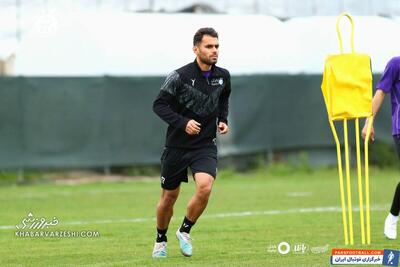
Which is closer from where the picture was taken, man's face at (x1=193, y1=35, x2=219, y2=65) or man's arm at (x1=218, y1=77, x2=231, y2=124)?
man's face at (x1=193, y1=35, x2=219, y2=65)

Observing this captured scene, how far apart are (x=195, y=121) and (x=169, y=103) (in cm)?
35

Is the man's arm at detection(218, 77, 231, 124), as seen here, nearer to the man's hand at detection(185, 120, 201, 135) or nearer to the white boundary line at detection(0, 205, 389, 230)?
the man's hand at detection(185, 120, 201, 135)

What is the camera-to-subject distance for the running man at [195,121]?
9836 mm

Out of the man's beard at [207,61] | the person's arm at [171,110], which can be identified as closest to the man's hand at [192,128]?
the person's arm at [171,110]

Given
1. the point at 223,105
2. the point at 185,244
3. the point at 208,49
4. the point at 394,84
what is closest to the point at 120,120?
the point at 394,84

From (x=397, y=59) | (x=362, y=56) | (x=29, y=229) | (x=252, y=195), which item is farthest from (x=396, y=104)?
(x=252, y=195)

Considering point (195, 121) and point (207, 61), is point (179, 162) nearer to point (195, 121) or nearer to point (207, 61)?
point (195, 121)

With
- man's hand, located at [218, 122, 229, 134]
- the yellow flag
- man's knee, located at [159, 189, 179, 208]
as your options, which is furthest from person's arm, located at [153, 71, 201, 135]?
the yellow flag

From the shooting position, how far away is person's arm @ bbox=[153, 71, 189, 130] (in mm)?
9719

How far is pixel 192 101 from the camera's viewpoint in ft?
32.5

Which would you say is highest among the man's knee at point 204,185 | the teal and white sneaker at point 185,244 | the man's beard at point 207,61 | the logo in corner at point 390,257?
the man's beard at point 207,61

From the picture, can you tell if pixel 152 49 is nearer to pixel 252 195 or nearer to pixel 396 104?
pixel 252 195

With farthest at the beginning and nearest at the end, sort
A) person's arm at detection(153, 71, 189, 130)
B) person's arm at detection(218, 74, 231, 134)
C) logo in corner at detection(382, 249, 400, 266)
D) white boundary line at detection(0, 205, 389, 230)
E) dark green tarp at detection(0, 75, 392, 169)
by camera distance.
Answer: dark green tarp at detection(0, 75, 392, 169) < white boundary line at detection(0, 205, 389, 230) < person's arm at detection(218, 74, 231, 134) < person's arm at detection(153, 71, 189, 130) < logo in corner at detection(382, 249, 400, 266)

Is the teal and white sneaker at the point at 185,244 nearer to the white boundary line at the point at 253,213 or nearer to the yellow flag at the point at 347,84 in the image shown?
the yellow flag at the point at 347,84
